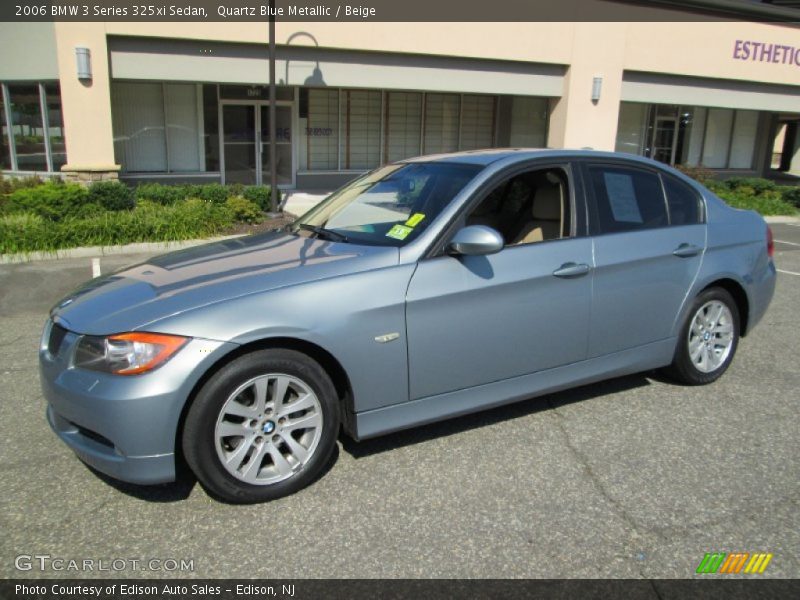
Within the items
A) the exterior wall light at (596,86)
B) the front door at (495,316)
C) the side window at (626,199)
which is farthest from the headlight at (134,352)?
the exterior wall light at (596,86)

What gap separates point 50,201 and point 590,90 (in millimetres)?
13379

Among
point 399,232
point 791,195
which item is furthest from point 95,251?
point 791,195

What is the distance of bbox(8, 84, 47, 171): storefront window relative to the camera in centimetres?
1453

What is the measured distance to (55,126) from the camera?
47.5ft

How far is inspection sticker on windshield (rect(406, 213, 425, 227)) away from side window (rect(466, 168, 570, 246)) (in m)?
0.40

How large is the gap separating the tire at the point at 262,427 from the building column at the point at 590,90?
1571 centimetres

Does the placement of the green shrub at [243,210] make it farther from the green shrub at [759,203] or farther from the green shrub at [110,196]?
the green shrub at [759,203]

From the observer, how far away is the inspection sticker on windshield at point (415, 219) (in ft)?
12.2

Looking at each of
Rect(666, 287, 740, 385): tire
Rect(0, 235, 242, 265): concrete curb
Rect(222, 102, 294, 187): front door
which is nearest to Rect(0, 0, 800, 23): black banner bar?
Rect(222, 102, 294, 187): front door

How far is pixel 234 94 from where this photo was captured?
55.3ft

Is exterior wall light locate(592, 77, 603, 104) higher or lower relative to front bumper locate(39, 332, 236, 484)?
higher

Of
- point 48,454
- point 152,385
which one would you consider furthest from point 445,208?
point 48,454

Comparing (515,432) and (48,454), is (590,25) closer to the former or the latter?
(515,432)

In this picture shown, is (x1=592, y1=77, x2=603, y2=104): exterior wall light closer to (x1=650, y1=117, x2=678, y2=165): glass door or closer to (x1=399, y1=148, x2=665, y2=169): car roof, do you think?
(x1=650, y1=117, x2=678, y2=165): glass door
